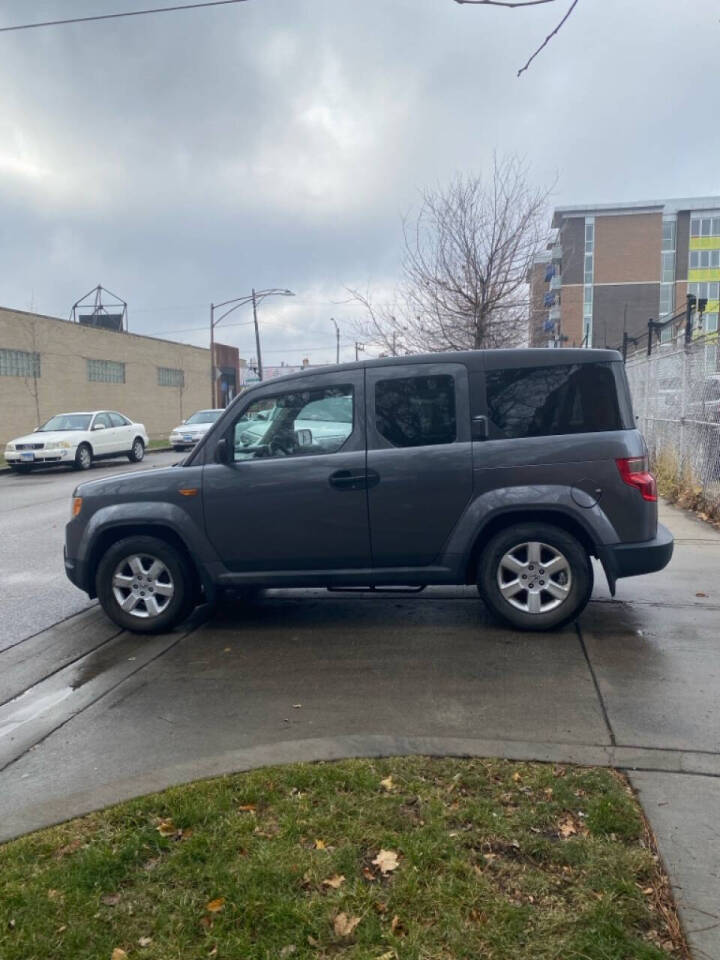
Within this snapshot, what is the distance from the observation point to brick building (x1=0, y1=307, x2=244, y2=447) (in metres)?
31.0

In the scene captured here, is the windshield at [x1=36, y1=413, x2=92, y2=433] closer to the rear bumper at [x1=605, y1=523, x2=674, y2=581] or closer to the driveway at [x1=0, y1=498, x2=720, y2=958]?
the driveway at [x1=0, y1=498, x2=720, y2=958]

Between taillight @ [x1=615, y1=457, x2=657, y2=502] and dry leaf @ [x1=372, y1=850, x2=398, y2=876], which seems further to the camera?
taillight @ [x1=615, y1=457, x2=657, y2=502]

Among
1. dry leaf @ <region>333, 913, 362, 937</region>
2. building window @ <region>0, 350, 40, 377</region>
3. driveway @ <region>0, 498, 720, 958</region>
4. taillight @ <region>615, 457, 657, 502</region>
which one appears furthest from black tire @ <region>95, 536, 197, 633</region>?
building window @ <region>0, 350, 40, 377</region>

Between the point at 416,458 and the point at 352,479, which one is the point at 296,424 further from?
the point at 416,458

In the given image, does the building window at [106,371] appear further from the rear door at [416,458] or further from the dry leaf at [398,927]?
the dry leaf at [398,927]

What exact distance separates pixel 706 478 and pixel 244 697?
26.8 feet

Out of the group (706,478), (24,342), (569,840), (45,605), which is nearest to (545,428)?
(569,840)

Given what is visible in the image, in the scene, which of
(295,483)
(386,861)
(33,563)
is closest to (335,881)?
(386,861)

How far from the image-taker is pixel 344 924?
2.47m

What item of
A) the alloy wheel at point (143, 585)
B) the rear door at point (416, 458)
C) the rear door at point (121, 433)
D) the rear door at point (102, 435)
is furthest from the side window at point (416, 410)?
the rear door at point (121, 433)

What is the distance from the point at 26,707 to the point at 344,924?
285 cm

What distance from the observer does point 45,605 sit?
686cm

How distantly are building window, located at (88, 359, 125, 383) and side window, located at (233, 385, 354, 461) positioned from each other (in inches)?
1311

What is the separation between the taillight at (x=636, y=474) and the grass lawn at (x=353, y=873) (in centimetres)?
234
